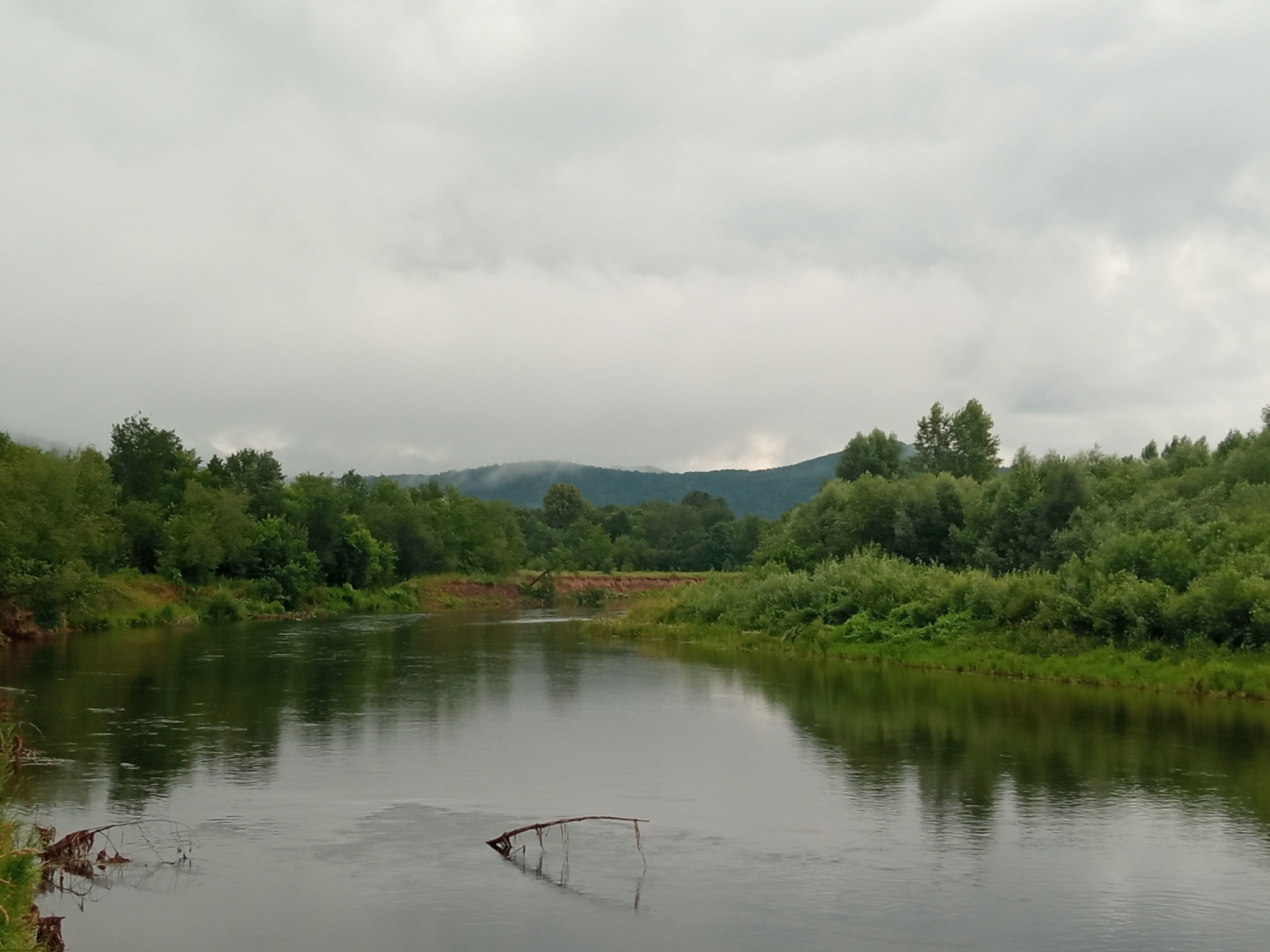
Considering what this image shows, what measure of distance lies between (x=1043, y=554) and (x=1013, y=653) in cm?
1182

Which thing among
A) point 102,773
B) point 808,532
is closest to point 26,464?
point 808,532

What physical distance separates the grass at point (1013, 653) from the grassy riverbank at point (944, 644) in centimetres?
3

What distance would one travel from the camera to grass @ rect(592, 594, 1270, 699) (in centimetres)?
3103

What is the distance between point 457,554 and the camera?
114 m

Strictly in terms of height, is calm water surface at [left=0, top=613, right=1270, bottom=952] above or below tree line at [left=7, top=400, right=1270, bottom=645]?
below

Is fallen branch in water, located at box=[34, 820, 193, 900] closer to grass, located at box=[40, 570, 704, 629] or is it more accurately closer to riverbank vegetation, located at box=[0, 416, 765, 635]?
riverbank vegetation, located at box=[0, 416, 765, 635]

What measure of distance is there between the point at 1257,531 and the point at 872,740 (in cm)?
1859

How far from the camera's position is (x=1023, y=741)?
956 inches

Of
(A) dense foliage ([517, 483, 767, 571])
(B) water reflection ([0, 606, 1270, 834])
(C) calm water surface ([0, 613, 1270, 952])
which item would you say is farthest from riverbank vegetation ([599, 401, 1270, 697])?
(A) dense foliage ([517, 483, 767, 571])

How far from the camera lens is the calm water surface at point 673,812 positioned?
12.7 metres

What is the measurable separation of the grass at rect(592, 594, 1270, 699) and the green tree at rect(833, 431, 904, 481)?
2818 centimetres

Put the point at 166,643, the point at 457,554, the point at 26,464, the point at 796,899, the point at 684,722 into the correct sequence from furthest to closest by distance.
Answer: the point at 457,554 → the point at 26,464 → the point at 166,643 → the point at 684,722 → the point at 796,899

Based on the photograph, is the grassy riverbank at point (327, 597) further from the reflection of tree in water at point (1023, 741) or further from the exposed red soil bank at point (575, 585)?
the reflection of tree in water at point (1023, 741)

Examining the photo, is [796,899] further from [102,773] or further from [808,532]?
[808,532]
